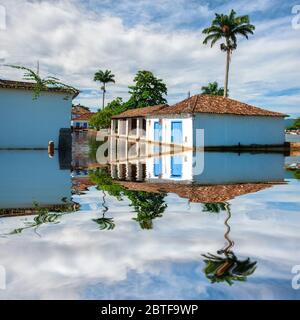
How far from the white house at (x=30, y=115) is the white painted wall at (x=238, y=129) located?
1110cm

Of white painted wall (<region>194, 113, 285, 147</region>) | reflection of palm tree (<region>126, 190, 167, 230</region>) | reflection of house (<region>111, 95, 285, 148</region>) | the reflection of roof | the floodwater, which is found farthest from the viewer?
white painted wall (<region>194, 113, 285, 147</region>)

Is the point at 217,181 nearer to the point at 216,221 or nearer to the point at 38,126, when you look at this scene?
the point at 216,221

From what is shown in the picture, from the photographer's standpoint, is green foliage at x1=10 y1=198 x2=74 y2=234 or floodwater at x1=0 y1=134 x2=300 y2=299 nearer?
floodwater at x1=0 y1=134 x2=300 y2=299

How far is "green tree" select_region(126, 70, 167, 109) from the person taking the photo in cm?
5425

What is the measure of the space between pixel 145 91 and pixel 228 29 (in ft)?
48.3

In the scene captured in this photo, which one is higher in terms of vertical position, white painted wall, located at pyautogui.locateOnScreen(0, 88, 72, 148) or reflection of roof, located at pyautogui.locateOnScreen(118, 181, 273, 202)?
white painted wall, located at pyautogui.locateOnScreen(0, 88, 72, 148)

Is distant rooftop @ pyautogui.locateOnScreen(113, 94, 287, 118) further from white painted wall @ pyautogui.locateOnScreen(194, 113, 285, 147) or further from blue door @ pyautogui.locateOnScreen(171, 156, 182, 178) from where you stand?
blue door @ pyautogui.locateOnScreen(171, 156, 182, 178)

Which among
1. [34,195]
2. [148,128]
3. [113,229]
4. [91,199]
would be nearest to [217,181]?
[91,199]

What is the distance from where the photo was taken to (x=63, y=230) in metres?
5.57

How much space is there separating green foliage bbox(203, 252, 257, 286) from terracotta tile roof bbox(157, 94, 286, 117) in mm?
26353

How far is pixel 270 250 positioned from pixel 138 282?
6.02 ft

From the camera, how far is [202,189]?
990 cm

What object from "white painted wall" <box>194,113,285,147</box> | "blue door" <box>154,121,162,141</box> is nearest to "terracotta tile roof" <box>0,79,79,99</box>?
"white painted wall" <box>194,113,285,147</box>
